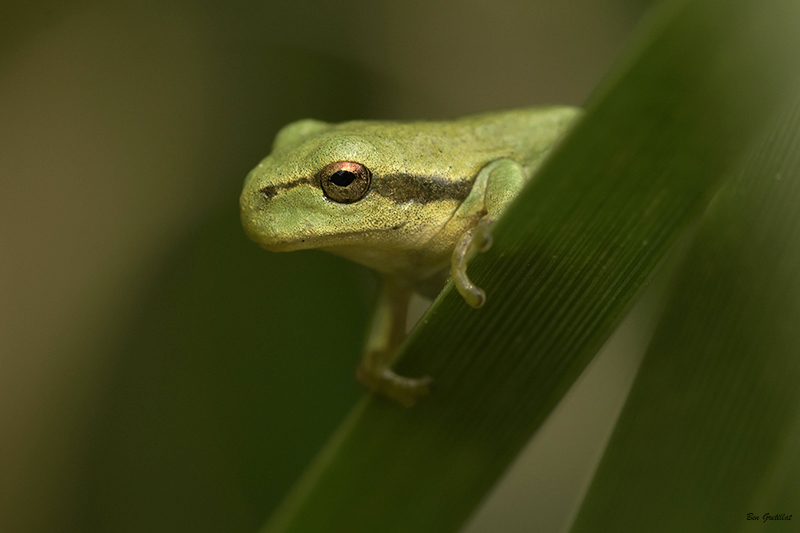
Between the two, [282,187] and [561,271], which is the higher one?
[561,271]

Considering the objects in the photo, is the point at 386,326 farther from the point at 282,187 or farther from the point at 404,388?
the point at 404,388

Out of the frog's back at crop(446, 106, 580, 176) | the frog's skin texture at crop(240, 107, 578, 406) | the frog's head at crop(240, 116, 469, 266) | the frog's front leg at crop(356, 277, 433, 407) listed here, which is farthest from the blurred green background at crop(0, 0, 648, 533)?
the frog's back at crop(446, 106, 580, 176)

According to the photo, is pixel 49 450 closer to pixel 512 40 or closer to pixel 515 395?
pixel 515 395

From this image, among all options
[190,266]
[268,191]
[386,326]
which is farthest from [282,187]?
[190,266]

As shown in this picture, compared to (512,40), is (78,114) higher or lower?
lower

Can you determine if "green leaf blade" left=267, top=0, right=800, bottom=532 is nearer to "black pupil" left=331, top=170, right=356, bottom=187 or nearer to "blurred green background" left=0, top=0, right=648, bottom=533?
"black pupil" left=331, top=170, right=356, bottom=187

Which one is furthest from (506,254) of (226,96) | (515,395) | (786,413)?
(226,96)

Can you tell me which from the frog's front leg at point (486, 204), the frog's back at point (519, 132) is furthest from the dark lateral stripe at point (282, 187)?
the frog's back at point (519, 132)
